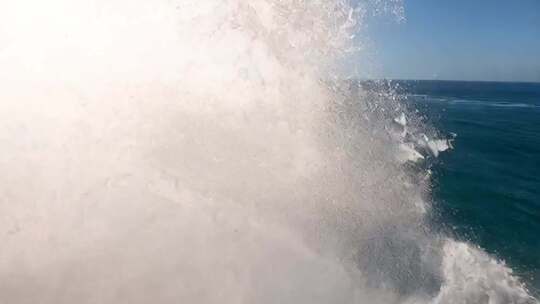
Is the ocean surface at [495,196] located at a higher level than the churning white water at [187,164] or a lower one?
lower

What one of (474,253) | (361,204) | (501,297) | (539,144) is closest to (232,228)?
(361,204)

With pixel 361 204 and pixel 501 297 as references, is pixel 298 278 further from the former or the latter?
pixel 501 297

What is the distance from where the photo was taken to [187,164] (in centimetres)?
756

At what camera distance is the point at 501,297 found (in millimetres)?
10070

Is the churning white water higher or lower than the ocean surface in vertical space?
higher

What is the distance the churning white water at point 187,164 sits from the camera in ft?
21.1

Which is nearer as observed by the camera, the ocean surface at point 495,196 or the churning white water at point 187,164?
the churning white water at point 187,164

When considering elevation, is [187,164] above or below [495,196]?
above

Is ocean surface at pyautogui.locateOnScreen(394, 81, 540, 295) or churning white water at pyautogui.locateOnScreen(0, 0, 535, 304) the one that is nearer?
churning white water at pyautogui.locateOnScreen(0, 0, 535, 304)

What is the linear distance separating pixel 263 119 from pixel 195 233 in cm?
276

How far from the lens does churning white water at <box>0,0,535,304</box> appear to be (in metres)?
6.44

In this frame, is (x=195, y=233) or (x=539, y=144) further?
(x=539, y=144)

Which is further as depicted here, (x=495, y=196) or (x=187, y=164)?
(x=495, y=196)

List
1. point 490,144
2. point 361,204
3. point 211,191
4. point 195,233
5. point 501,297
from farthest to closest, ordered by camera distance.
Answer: point 490,144 < point 501,297 < point 361,204 < point 211,191 < point 195,233
